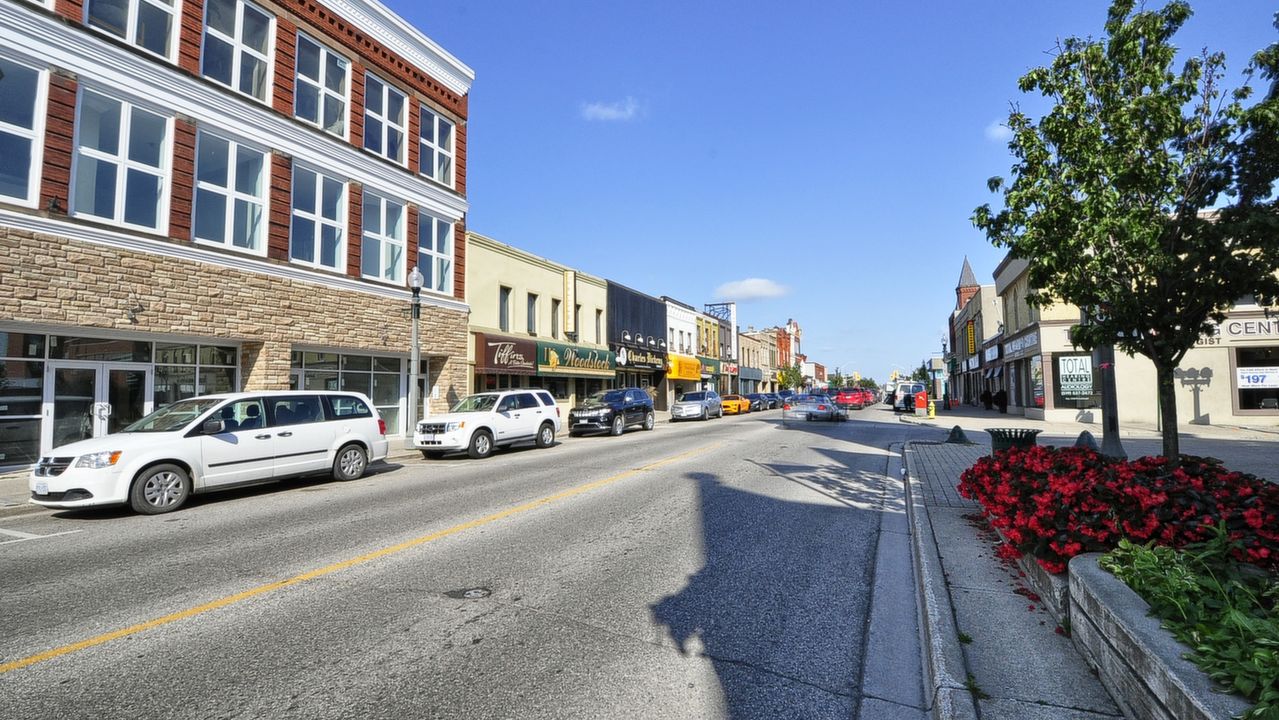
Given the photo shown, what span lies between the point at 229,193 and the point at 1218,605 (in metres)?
18.3

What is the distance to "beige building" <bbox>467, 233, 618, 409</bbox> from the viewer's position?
24.4m

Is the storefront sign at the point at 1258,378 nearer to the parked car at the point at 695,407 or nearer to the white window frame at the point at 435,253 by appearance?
the parked car at the point at 695,407

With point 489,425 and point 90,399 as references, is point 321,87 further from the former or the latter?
point 489,425

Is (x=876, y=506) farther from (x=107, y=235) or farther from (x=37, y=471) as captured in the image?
(x=107, y=235)

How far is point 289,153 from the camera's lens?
16.9 meters

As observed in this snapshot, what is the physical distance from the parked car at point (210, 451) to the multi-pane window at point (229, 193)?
617cm

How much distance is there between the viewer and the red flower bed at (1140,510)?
161 inches

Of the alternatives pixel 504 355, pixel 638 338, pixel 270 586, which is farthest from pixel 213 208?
pixel 638 338

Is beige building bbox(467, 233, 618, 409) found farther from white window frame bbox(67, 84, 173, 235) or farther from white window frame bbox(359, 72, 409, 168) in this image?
white window frame bbox(67, 84, 173, 235)

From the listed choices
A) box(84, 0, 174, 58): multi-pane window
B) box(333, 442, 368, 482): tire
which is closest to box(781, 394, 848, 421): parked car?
box(333, 442, 368, 482): tire

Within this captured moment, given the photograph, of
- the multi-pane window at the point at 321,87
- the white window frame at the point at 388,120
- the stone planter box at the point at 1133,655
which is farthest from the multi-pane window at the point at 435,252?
the stone planter box at the point at 1133,655

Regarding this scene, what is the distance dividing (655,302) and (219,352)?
28.0m

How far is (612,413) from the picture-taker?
22.4 metres

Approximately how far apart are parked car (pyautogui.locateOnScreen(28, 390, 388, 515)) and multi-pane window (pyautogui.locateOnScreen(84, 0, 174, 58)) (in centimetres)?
880
